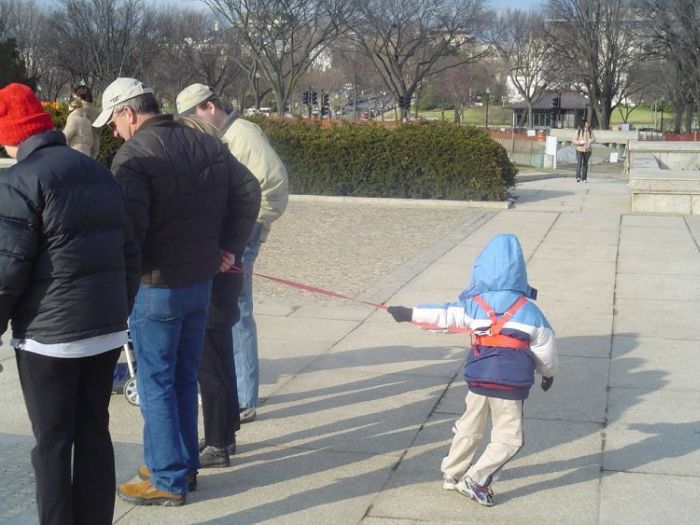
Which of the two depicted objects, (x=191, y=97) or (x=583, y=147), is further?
(x=583, y=147)

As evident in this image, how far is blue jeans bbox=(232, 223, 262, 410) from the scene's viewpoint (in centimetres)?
529

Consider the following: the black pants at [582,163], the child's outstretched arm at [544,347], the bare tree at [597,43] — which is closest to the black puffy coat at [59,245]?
the child's outstretched arm at [544,347]

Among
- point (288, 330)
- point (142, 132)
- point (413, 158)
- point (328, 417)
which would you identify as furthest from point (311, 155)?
point (142, 132)

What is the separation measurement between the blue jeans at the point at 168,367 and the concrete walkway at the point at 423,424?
22 cm

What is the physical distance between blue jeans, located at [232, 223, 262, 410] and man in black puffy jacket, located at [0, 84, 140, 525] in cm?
165

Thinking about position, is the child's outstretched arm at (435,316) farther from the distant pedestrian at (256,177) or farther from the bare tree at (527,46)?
the bare tree at (527,46)

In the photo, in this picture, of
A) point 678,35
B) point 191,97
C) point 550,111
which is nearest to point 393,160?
point 191,97

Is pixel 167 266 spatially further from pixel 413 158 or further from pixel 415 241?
pixel 413 158

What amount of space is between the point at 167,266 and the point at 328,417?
1.83 m

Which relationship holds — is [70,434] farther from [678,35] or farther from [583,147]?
[678,35]

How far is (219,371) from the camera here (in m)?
4.76

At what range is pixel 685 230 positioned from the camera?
1336 cm

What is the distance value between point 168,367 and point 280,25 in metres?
42.8

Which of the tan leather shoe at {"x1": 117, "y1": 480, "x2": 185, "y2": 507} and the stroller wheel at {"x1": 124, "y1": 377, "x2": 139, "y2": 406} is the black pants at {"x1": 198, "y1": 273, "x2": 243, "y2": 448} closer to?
the tan leather shoe at {"x1": 117, "y1": 480, "x2": 185, "y2": 507}
